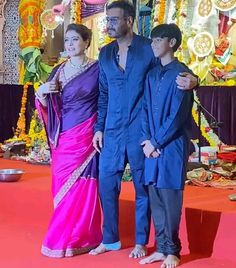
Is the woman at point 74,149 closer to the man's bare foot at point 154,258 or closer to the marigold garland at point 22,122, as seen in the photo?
the man's bare foot at point 154,258

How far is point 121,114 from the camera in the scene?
320cm

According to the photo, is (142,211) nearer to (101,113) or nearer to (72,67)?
(101,113)

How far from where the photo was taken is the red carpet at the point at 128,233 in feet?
10.5

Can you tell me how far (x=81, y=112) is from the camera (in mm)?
3326

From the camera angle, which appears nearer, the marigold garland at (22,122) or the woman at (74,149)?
the woman at (74,149)

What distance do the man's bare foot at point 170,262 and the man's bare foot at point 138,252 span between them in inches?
7.9

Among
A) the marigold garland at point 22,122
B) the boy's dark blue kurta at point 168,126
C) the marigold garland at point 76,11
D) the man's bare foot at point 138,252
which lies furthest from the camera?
the marigold garland at point 76,11

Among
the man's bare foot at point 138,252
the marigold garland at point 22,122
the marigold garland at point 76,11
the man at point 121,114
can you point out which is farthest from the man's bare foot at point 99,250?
the marigold garland at point 76,11

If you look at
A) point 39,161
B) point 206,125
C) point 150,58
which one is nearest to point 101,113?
point 150,58

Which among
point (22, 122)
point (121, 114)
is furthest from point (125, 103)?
point (22, 122)

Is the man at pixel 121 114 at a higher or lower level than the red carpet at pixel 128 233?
higher

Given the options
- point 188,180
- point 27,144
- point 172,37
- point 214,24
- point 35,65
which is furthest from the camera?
point 35,65

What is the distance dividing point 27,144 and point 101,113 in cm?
397

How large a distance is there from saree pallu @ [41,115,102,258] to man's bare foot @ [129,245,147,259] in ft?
0.94
